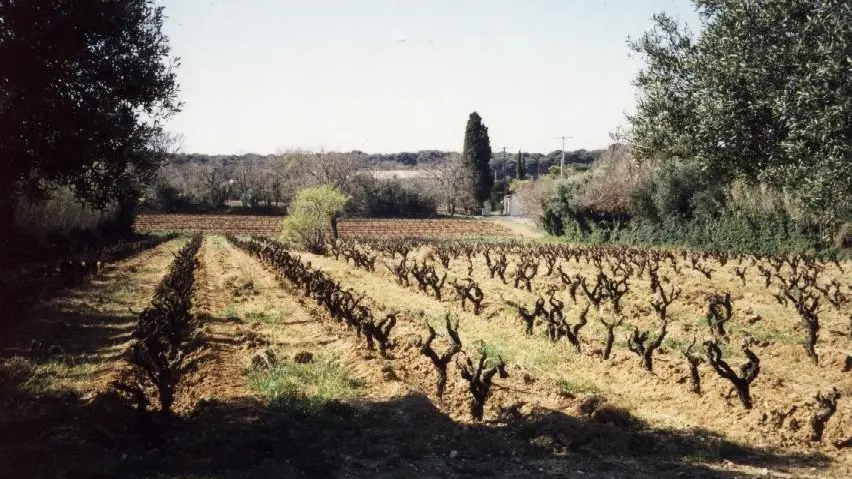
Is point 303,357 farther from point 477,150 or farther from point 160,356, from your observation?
point 477,150

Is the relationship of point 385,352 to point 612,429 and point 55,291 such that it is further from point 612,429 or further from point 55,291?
point 55,291

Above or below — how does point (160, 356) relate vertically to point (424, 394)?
above

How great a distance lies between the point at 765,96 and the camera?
11.7 m

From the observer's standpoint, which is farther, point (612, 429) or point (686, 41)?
point (686, 41)

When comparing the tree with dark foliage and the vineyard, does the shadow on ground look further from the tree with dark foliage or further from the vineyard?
the tree with dark foliage

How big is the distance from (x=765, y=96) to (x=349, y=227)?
66677 mm

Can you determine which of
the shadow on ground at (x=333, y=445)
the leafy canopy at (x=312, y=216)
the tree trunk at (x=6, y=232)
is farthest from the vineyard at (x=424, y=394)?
the leafy canopy at (x=312, y=216)

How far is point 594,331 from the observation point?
52.3 feet

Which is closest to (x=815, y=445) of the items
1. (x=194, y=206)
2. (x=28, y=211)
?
(x=28, y=211)

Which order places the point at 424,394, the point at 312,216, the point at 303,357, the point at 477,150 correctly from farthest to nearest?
1. the point at 477,150
2. the point at 312,216
3. the point at 303,357
4. the point at 424,394

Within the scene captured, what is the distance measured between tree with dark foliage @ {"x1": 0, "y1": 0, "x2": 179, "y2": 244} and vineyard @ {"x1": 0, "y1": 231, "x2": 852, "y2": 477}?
336 cm

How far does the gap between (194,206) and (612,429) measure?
306ft

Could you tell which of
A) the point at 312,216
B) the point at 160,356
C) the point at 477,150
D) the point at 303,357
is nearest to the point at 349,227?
the point at 477,150

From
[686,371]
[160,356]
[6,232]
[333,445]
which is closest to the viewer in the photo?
[333,445]
